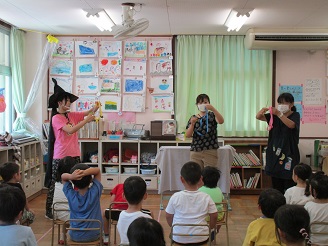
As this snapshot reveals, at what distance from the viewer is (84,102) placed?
627 cm

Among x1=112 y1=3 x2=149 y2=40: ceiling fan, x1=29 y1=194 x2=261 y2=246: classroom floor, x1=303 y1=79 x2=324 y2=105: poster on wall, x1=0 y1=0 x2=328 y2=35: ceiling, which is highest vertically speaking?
x1=0 y1=0 x2=328 y2=35: ceiling

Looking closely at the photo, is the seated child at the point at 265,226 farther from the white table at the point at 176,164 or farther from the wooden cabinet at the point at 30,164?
the wooden cabinet at the point at 30,164

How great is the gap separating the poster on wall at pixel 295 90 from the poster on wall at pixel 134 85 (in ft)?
7.42

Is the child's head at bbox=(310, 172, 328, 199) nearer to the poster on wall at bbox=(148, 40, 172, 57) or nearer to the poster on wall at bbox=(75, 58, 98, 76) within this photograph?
the poster on wall at bbox=(148, 40, 172, 57)

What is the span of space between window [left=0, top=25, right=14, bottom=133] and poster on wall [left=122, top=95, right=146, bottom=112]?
1.77 m

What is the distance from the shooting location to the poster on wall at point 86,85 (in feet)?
20.6

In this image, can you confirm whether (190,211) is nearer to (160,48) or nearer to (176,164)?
(176,164)

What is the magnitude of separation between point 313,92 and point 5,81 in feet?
15.9

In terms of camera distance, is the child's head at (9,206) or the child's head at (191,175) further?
the child's head at (191,175)

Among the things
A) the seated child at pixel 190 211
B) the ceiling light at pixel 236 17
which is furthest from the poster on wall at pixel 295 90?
the seated child at pixel 190 211

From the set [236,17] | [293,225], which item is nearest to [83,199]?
[293,225]

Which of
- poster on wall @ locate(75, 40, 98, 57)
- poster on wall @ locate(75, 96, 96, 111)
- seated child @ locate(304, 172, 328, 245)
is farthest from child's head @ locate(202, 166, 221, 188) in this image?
poster on wall @ locate(75, 40, 98, 57)

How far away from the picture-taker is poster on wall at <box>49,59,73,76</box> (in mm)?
6281

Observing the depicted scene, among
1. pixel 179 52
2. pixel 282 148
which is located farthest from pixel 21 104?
pixel 282 148
